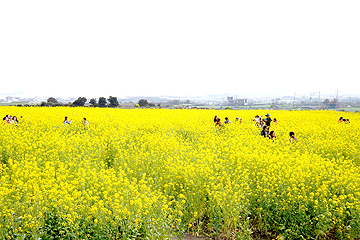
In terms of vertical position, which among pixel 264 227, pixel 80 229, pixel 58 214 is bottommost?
pixel 264 227

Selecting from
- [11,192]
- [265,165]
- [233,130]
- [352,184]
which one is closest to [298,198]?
[352,184]

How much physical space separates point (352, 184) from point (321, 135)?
9705 mm

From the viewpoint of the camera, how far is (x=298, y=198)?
5293 millimetres

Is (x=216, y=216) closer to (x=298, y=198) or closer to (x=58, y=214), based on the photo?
(x=298, y=198)

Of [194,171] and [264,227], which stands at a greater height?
[194,171]

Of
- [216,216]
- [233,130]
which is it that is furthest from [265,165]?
[233,130]

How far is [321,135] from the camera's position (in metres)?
14.7

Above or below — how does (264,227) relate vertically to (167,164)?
below

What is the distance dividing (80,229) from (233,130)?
42.2 feet

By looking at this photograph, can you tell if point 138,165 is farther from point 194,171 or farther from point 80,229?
point 80,229

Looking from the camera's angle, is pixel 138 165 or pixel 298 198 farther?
pixel 138 165

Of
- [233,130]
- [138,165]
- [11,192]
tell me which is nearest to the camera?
[11,192]

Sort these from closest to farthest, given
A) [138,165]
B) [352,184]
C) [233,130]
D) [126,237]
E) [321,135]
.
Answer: [126,237], [352,184], [138,165], [321,135], [233,130]

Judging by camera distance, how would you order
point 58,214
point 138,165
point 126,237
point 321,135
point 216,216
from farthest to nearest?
point 321,135
point 138,165
point 216,216
point 58,214
point 126,237
